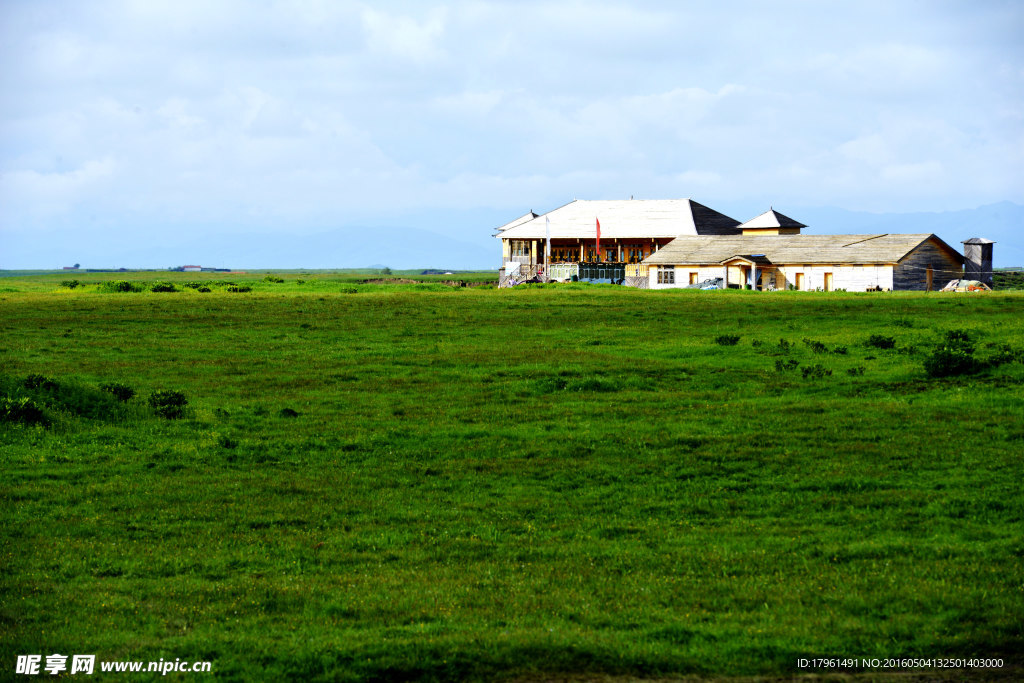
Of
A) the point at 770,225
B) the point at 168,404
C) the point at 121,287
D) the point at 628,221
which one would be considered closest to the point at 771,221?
the point at 770,225

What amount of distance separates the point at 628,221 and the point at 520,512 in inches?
3271

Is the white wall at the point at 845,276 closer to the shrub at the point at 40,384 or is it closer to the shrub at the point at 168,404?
the shrub at the point at 168,404

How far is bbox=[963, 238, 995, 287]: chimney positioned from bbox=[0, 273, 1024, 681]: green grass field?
4731 centimetres

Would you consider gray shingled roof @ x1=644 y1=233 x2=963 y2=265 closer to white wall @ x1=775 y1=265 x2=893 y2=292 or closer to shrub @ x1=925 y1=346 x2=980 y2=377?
white wall @ x1=775 y1=265 x2=893 y2=292

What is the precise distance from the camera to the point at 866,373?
92.5 feet

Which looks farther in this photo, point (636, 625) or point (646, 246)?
point (646, 246)

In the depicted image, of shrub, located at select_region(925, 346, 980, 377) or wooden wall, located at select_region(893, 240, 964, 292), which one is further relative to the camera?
wooden wall, located at select_region(893, 240, 964, 292)

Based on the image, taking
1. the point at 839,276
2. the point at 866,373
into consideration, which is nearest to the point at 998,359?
the point at 866,373

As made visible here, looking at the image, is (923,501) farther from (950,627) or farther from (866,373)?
(866,373)

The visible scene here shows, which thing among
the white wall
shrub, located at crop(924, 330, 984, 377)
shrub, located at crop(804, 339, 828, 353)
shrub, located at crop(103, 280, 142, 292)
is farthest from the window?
shrub, located at crop(924, 330, 984, 377)

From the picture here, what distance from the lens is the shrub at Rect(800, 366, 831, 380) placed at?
2748 centimetres

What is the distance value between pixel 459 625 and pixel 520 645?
82 centimetres

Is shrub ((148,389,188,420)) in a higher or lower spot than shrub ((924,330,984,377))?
lower

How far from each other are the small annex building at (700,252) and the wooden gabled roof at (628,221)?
0.32 feet
